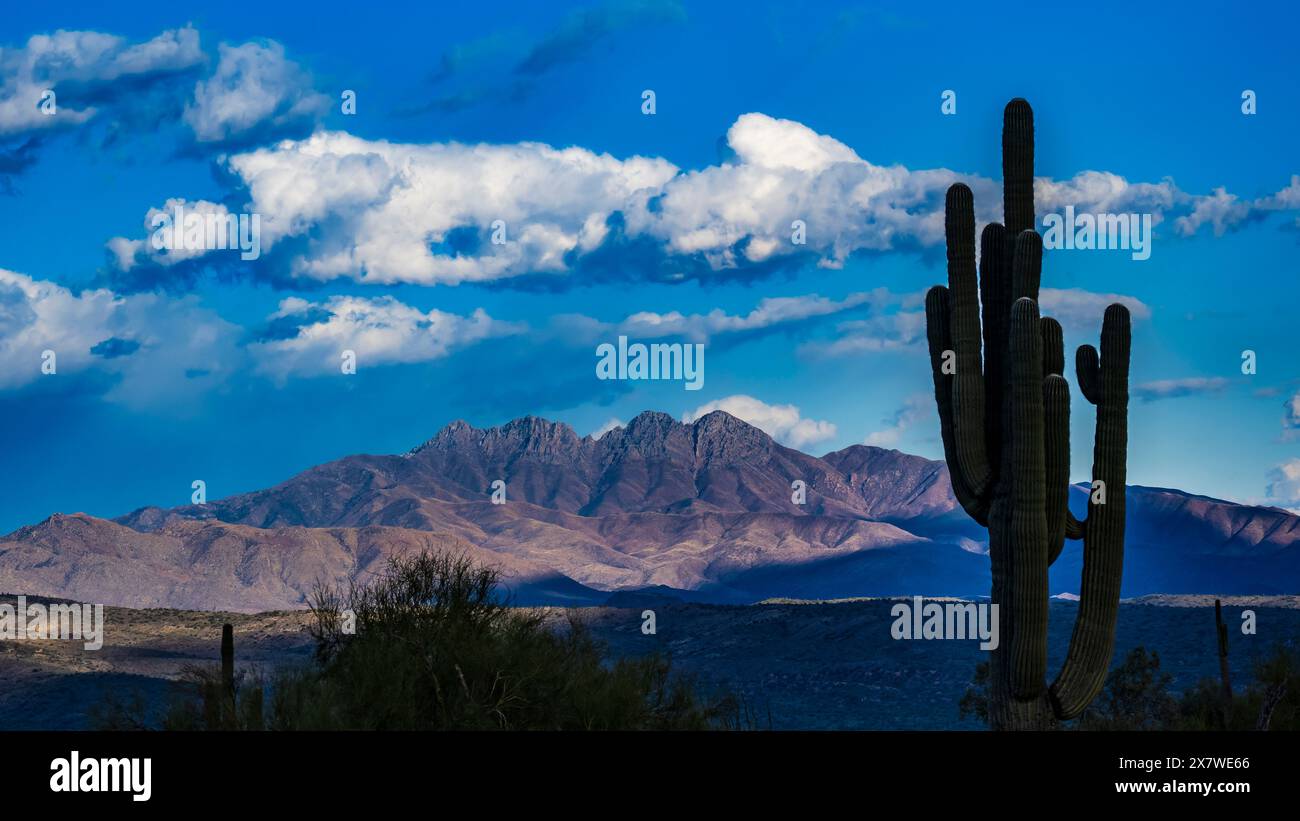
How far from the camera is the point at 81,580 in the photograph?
Answer: 148 m

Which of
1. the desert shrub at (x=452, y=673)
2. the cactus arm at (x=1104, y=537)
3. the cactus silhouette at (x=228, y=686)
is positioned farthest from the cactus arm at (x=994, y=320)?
the cactus silhouette at (x=228, y=686)

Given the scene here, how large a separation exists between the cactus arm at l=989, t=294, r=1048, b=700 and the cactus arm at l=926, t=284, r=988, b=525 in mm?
929

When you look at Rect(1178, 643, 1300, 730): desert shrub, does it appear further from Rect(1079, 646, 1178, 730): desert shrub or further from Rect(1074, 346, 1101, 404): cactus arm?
Rect(1074, 346, 1101, 404): cactus arm

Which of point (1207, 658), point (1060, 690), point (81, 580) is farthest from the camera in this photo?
point (81, 580)

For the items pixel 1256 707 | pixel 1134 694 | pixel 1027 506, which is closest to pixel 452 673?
pixel 1027 506

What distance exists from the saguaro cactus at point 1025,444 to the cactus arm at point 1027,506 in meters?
0.01

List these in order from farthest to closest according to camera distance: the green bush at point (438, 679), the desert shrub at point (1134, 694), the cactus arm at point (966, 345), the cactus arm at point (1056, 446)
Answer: the desert shrub at point (1134, 694) → the cactus arm at point (966, 345) → the cactus arm at point (1056, 446) → the green bush at point (438, 679)

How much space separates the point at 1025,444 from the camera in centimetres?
1945

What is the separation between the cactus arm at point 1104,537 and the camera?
66.2 feet

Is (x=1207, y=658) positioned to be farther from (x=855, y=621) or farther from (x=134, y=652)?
(x=134, y=652)

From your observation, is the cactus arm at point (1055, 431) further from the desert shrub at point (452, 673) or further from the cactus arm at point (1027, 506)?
the desert shrub at point (452, 673)

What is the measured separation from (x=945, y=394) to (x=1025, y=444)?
2.09m
